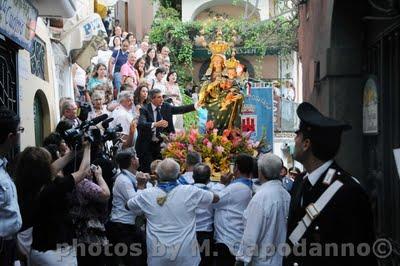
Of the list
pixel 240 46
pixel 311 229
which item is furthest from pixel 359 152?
pixel 240 46

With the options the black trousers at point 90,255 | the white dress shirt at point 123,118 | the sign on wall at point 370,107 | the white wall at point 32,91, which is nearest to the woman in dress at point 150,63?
the white wall at point 32,91

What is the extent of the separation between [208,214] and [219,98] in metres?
4.96

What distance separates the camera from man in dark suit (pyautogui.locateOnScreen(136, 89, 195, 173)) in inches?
459

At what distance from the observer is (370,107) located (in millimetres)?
7496

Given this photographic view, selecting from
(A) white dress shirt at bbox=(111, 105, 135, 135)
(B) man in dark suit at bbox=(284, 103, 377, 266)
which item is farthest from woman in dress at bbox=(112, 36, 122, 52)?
(B) man in dark suit at bbox=(284, 103, 377, 266)

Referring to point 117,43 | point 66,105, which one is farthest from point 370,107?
point 117,43

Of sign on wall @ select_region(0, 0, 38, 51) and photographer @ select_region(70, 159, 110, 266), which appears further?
sign on wall @ select_region(0, 0, 38, 51)

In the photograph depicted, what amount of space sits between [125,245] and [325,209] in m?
4.30

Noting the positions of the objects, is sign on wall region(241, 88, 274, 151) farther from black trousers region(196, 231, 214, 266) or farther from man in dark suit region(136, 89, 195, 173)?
black trousers region(196, 231, 214, 266)

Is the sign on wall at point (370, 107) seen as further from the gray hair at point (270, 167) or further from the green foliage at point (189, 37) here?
the green foliage at point (189, 37)

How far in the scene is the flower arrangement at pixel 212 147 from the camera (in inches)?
409

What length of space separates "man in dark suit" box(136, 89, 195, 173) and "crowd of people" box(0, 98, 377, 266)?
2.42 m

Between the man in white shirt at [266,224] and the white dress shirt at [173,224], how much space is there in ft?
3.26

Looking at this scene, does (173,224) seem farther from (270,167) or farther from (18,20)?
(18,20)
